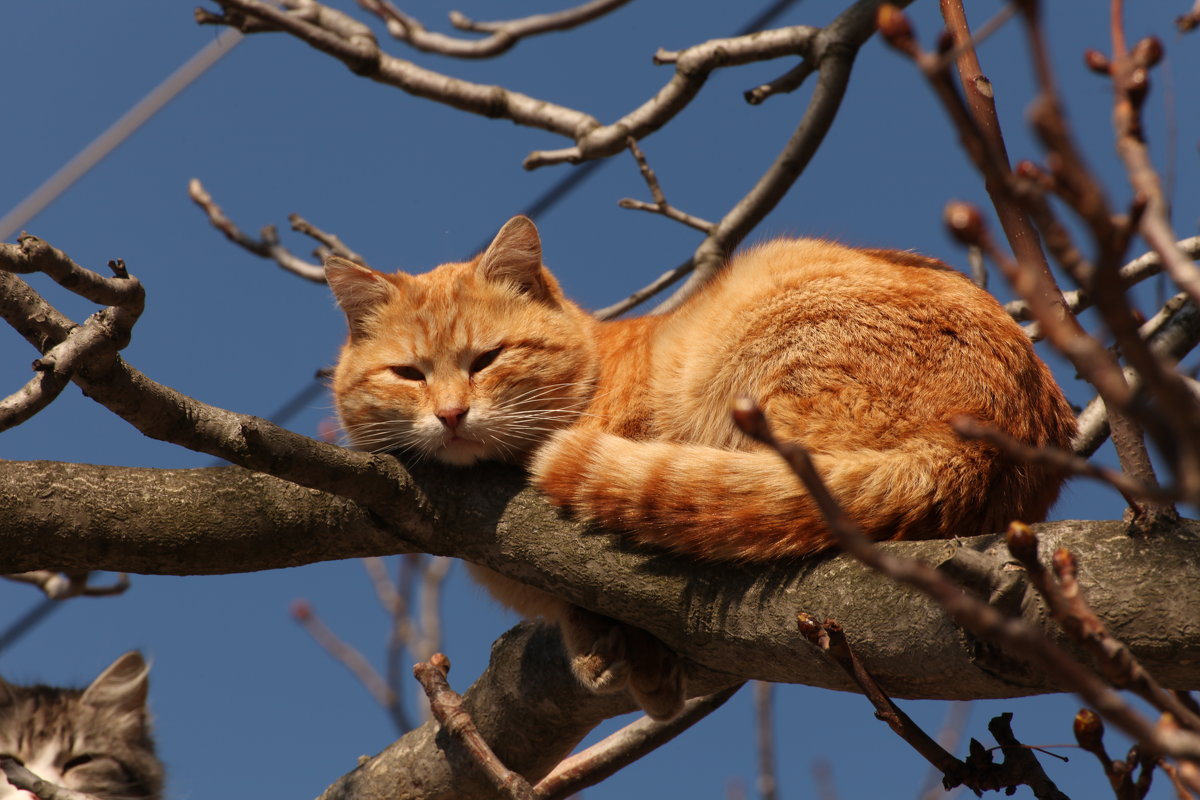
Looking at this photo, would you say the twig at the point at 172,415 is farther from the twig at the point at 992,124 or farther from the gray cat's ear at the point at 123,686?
the gray cat's ear at the point at 123,686

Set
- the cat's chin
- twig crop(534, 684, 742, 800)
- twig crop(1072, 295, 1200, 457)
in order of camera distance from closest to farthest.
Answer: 1. the cat's chin
2. twig crop(1072, 295, 1200, 457)
3. twig crop(534, 684, 742, 800)

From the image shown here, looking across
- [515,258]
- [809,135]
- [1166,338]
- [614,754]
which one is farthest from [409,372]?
[1166,338]

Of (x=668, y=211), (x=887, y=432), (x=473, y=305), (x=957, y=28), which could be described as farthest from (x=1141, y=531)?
(x=668, y=211)

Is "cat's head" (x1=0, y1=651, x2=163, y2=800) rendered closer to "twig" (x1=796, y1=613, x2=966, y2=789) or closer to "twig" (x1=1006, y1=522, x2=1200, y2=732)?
"twig" (x1=796, y1=613, x2=966, y2=789)

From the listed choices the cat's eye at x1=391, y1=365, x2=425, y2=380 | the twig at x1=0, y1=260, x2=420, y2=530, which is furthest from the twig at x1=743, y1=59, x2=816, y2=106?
the twig at x1=0, y1=260, x2=420, y2=530

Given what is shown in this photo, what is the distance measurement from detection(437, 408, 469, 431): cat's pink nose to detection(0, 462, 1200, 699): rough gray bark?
164 mm

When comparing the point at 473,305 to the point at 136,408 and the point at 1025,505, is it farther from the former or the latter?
the point at 1025,505

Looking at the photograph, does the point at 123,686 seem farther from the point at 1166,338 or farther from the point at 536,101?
the point at 1166,338

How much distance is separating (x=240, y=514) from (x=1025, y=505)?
69.0 inches

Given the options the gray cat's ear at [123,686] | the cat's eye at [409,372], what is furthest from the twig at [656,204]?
the gray cat's ear at [123,686]

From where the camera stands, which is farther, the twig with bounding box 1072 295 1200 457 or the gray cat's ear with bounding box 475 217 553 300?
the gray cat's ear with bounding box 475 217 553 300

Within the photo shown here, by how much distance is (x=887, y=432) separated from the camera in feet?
8.14

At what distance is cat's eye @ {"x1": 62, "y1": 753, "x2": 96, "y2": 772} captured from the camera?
12.4ft

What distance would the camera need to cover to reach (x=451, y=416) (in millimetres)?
2762
